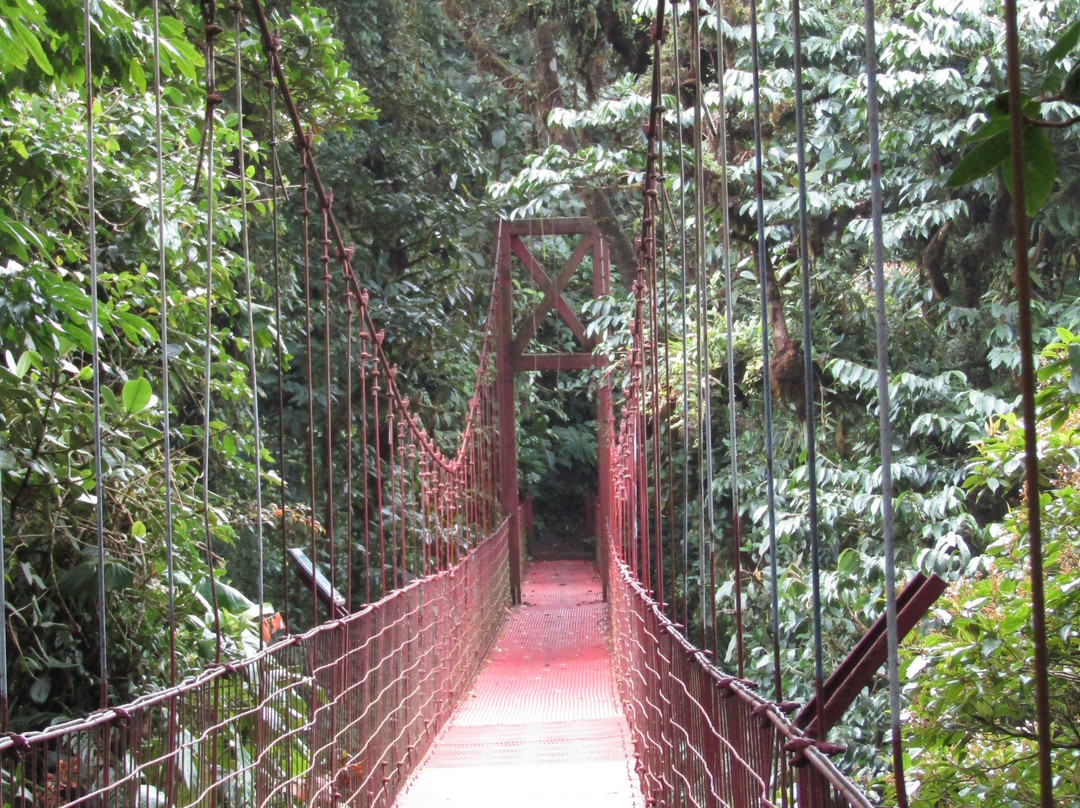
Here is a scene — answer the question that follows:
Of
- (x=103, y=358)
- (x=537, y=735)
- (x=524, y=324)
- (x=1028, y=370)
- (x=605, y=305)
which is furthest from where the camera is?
(x=524, y=324)

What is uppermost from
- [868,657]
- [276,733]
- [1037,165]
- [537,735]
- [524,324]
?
[524,324]

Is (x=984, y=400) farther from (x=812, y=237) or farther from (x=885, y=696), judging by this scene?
(x=812, y=237)

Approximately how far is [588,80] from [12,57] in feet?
14.2

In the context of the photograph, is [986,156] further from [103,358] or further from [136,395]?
[103,358]

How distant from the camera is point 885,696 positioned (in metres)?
3.02

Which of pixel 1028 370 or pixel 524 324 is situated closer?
pixel 1028 370

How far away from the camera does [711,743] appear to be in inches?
59.9

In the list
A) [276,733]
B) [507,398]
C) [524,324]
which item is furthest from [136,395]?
[507,398]

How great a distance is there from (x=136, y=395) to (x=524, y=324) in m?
6.08

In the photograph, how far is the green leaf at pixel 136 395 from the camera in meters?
2.14

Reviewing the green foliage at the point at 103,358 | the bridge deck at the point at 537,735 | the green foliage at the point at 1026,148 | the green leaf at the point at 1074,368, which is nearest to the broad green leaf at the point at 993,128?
the green foliage at the point at 1026,148

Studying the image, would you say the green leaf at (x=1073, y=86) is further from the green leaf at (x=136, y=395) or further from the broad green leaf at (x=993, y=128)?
the green leaf at (x=136, y=395)

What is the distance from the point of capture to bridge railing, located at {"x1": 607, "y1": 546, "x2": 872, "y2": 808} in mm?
969

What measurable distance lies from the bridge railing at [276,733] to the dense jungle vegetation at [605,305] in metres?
0.28
